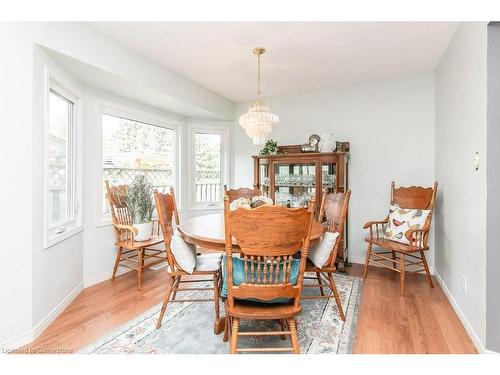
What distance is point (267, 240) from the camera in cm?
148

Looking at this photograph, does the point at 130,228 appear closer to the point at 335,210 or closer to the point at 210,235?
the point at 210,235

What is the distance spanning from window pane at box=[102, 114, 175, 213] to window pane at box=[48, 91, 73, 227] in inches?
19.4

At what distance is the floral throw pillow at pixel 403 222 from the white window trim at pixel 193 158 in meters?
2.61

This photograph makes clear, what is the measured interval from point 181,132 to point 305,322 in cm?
321

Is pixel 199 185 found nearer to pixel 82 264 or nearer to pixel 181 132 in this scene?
pixel 181 132

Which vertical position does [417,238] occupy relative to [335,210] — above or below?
below

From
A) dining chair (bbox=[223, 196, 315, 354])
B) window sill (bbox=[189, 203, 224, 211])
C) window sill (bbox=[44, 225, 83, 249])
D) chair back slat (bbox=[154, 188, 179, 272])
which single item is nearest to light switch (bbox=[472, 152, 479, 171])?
dining chair (bbox=[223, 196, 315, 354])

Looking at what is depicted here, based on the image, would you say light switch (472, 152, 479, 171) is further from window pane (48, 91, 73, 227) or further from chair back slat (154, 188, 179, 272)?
window pane (48, 91, 73, 227)

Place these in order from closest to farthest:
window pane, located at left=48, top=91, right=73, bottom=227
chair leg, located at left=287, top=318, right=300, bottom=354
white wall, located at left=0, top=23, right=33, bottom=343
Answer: chair leg, located at left=287, top=318, right=300, bottom=354 → white wall, located at left=0, top=23, right=33, bottom=343 → window pane, located at left=48, top=91, right=73, bottom=227

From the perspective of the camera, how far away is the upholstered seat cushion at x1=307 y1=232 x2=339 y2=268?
6.97ft

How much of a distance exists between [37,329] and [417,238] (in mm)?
3450

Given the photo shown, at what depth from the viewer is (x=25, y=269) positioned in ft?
6.47

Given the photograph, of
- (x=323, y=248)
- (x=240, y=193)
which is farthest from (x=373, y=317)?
(x=240, y=193)
